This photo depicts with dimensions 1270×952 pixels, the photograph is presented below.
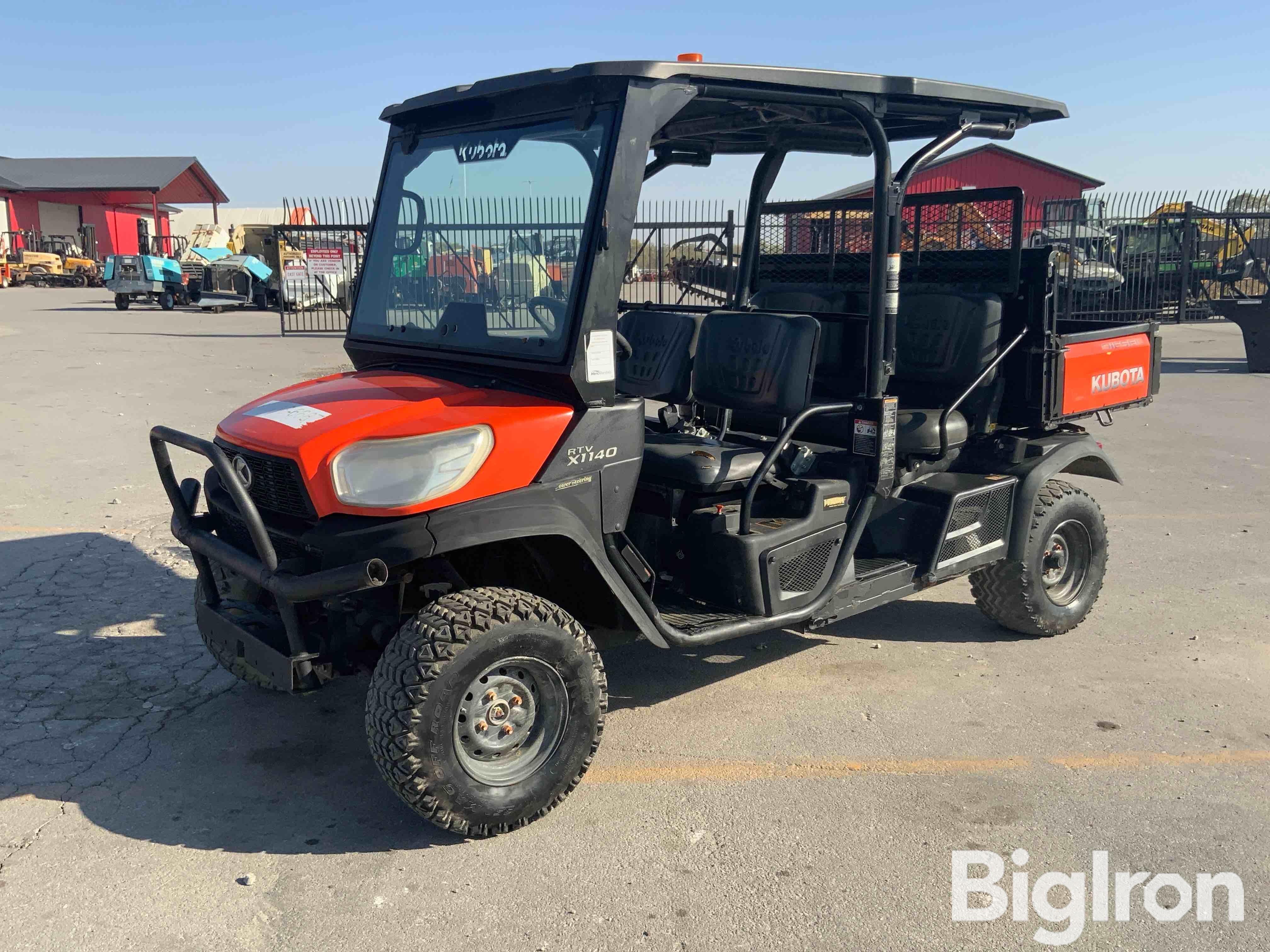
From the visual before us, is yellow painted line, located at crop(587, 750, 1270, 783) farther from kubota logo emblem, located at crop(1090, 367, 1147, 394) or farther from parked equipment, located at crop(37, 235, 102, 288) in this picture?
parked equipment, located at crop(37, 235, 102, 288)

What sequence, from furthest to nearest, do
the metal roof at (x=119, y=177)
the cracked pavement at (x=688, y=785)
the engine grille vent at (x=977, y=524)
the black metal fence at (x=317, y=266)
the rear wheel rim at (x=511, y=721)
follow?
1. the metal roof at (x=119, y=177)
2. the black metal fence at (x=317, y=266)
3. the engine grille vent at (x=977, y=524)
4. the rear wheel rim at (x=511, y=721)
5. the cracked pavement at (x=688, y=785)

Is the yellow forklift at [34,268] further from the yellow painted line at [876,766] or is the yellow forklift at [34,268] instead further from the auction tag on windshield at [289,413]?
the yellow painted line at [876,766]

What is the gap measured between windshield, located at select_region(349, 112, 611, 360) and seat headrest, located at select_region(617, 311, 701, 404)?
102 cm

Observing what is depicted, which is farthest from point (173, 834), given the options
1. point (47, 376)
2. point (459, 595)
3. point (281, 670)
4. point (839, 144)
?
point (47, 376)

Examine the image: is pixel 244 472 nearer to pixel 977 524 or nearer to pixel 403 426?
pixel 403 426

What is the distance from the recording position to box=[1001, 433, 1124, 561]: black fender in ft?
16.1

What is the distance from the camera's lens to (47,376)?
13891 millimetres

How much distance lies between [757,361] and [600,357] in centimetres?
99

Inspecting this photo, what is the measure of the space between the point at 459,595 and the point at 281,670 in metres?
0.60

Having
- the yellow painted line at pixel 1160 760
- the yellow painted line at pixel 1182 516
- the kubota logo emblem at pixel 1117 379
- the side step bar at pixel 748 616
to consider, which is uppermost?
the kubota logo emblem at pixel 1117 379

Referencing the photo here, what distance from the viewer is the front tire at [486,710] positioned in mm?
3236

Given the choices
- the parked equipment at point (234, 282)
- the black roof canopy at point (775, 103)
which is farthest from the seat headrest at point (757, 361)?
the parked equipment at point (234, 282)

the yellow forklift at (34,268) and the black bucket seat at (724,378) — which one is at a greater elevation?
the yellow forklift at (34,268)

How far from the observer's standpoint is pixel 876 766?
12.9 feet
